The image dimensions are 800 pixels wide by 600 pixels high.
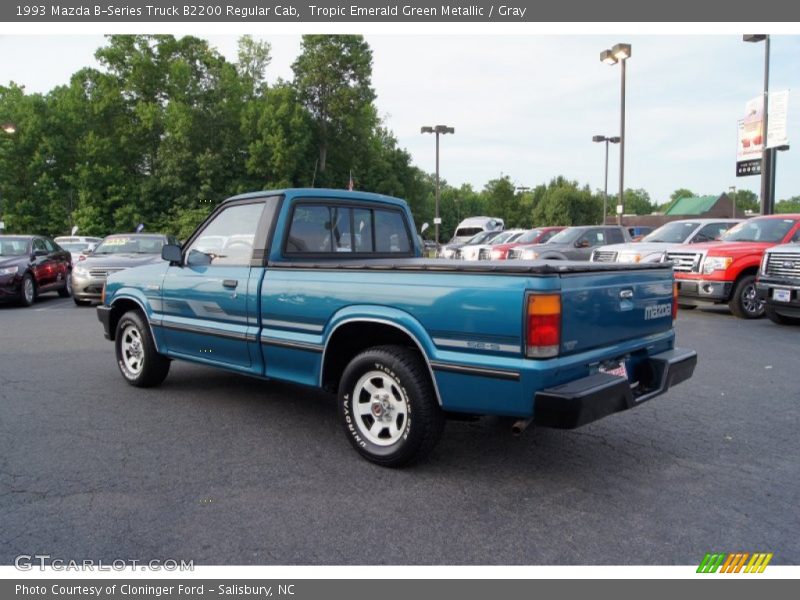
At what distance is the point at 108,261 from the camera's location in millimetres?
13031

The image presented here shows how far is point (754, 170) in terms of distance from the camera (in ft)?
68.4

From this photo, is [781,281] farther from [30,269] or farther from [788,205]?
[788,205]

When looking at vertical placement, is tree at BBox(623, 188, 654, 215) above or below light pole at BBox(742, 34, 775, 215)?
above

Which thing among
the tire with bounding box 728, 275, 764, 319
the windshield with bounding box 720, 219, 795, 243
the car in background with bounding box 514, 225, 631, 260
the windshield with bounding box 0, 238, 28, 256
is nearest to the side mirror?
the tire with bounding box 728, 275, 764, 319

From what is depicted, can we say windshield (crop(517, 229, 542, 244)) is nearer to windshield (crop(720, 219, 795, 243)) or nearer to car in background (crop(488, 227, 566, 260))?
car in background (crop(488, 227, 566, 260))

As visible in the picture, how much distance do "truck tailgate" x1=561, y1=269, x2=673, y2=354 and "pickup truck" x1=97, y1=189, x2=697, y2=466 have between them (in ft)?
0.04

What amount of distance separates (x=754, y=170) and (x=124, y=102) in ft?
141

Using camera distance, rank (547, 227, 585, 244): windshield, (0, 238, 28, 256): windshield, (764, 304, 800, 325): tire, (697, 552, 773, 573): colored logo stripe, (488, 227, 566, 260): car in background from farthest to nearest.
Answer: (488, 227, 566, 260): car in background
(547, 227, 585, 244): windshield
(0, 238, 28, 256): windshield
(764, 304, 800, 325): tire
(697, 552, 773, 573): colored logo stripe

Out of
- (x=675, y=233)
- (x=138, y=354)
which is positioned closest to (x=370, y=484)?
(x=138, y=354)

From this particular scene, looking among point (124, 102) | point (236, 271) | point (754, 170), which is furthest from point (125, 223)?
point (236, 271)

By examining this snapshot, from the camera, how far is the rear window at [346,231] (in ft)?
16.5

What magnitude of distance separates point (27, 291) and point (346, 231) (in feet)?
37.9

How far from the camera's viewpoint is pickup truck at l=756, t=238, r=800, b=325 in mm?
9500

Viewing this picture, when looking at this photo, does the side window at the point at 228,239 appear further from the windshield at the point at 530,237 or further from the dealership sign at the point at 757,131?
the dealership sign at the point at 757,131
